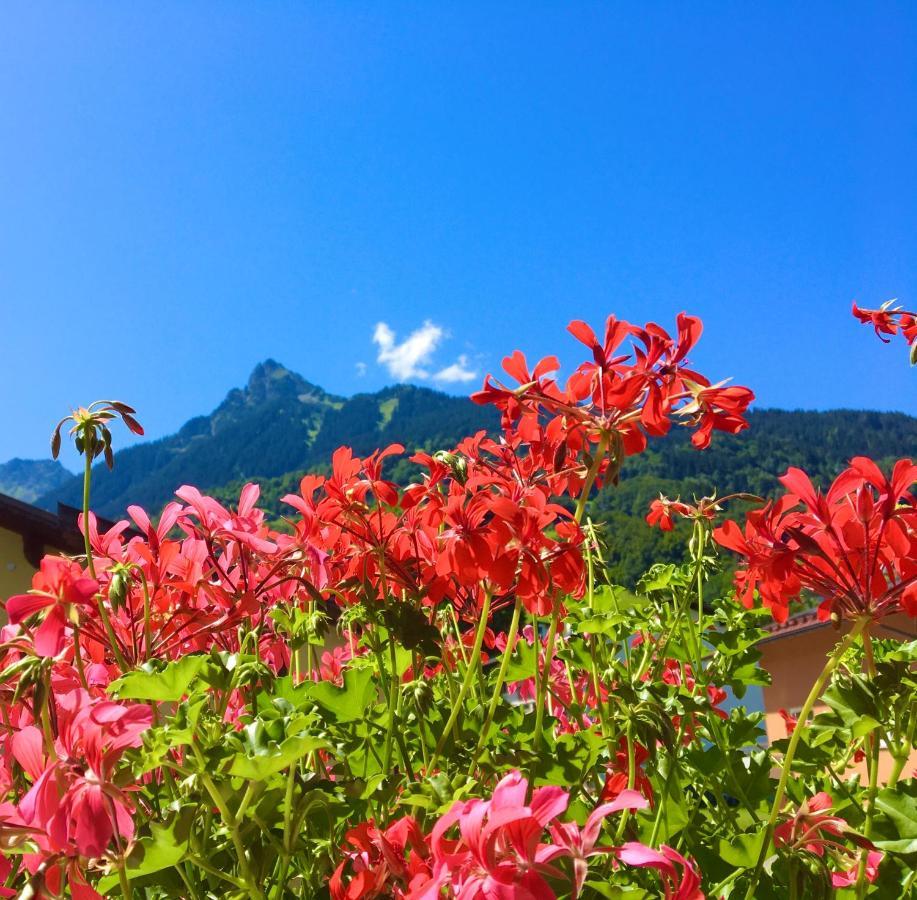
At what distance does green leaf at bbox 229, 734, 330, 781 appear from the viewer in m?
0.98

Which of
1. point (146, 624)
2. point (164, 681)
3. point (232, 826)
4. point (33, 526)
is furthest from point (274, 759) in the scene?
point (33, 526)

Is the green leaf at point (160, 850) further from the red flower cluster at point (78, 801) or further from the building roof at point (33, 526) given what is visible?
the building roof at point (33, 526)

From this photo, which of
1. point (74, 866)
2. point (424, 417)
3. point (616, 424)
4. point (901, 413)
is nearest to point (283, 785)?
point (74, 866)

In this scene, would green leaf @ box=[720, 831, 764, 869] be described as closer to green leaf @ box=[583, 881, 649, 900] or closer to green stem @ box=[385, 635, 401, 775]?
green leaf @ box=[583, 881, 649, 900]

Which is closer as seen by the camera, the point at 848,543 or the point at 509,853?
the point at 509,853

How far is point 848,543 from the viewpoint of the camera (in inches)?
47.8

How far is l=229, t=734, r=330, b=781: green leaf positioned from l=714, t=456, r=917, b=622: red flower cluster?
71 centimetres

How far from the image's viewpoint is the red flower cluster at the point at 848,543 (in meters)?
1.20

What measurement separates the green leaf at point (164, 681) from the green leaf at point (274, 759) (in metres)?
0.19

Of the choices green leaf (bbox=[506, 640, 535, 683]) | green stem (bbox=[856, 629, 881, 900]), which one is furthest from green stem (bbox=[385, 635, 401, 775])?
green stem (bbox=[856, 629, 881, 900])

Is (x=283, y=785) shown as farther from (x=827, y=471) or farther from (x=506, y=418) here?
(x=827, y=471)

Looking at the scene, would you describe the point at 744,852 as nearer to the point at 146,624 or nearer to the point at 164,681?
the point at 164,681

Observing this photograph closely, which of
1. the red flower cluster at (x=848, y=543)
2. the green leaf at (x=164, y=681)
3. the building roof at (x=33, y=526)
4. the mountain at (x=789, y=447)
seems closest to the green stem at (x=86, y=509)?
the green leaf at (x=164, y=681)

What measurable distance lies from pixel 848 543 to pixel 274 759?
832 mm
